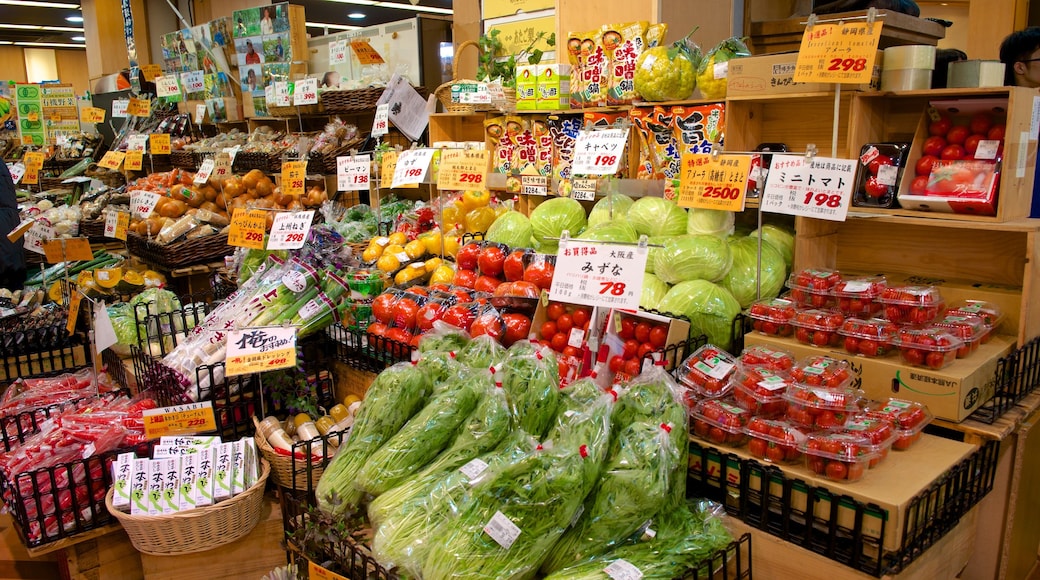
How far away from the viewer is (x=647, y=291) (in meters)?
2.58

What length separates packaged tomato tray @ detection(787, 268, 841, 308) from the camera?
2225mm

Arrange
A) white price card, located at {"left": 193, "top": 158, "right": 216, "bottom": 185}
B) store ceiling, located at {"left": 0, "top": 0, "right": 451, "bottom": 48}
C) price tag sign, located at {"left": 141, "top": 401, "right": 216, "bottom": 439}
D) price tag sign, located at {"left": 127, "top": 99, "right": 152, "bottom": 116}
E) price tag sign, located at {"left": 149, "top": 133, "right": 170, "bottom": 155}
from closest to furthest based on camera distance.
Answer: price tag sign, located at {"left": 141, "top": 401, "right": 216, "bottom": 439}, white price card, located at {"left": 193, "top": 158, "right": 216, "bottom": 185}, price tag sign, located at {"left": 149, "top": 133, "right": 170, "bottom": 155}, price tag sign, located at {"left": 127, "top": 99, "right": 152, "bottom": 116}, store ceiling, located at {"left": 0, "top": 0, "right": 451, "bottom": 48}

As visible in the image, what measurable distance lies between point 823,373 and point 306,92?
12.7 ft

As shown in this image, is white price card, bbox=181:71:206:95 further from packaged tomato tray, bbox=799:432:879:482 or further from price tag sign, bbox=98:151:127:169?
packaged tomato tray, bbox=799:432:879:482

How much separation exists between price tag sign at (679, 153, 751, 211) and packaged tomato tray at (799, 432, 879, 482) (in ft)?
2.81

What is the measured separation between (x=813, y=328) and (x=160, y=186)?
193 inches

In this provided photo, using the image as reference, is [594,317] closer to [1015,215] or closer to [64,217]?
[1015,215]

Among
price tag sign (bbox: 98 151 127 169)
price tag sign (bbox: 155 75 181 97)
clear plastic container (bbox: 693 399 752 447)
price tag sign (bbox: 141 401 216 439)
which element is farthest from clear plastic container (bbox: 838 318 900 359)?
price tag sign (bbox: 155 75 181 97)

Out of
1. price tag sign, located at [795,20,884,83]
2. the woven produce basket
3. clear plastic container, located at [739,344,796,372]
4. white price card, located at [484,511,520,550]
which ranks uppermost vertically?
price tag sign, located at [795,20,884,83]

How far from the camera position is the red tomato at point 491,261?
2895 millimetres

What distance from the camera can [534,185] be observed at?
135 inches

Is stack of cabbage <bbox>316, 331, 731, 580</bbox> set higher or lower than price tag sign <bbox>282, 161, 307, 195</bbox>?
lower

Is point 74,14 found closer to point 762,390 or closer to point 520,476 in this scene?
point 520,476

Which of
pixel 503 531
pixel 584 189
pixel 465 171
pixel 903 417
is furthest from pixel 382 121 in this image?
pixel 903 417
